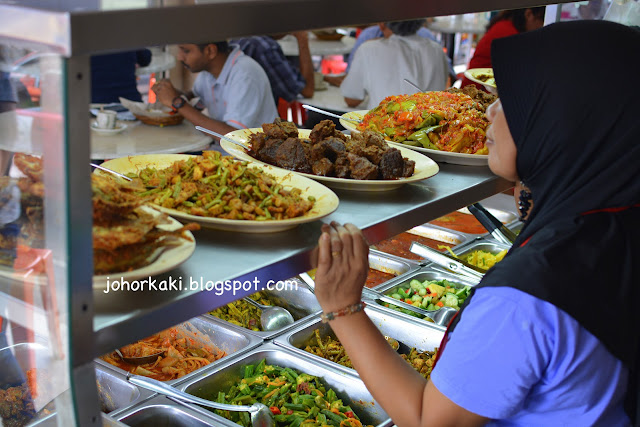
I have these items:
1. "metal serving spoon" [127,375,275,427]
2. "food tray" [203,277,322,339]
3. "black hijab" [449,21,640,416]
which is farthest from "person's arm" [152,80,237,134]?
"black hijab" [449,21,640,416]

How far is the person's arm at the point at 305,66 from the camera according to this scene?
6398 mm

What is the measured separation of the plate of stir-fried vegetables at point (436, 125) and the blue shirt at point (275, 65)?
11.2 feet

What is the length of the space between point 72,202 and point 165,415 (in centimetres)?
122

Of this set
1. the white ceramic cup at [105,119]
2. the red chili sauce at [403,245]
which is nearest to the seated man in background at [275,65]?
the white ceramic cup at [105,119]

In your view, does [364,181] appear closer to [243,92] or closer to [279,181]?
[279,181]

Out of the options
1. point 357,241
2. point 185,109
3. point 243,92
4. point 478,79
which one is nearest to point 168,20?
point 357,241

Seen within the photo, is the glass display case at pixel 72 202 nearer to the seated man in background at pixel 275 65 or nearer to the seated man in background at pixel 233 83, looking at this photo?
the seated man in background at pixel 233 83

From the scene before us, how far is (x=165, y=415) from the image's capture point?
191 centimetres

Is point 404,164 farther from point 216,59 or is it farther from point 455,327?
point 216,59

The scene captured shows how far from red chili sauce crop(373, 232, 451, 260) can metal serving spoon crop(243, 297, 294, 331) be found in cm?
76

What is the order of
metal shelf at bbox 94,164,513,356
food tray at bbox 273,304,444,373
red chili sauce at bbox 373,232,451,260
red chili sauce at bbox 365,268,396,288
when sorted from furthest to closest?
1. red chili sauce at bbox 373,232,451,260
2. red chili sauce at bbox 365,268,396,288
3. food tray at bbox 273,304,444,373
4. metal shelf at bbox 94,164,513,356

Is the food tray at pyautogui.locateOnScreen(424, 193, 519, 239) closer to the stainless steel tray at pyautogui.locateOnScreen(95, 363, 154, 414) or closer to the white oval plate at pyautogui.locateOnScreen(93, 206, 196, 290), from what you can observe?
the stainless steel tray at pyautogui.locateOnScreen(95, 363, 154, 414)

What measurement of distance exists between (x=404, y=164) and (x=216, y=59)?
313 centimetres

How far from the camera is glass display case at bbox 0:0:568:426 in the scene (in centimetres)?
82
